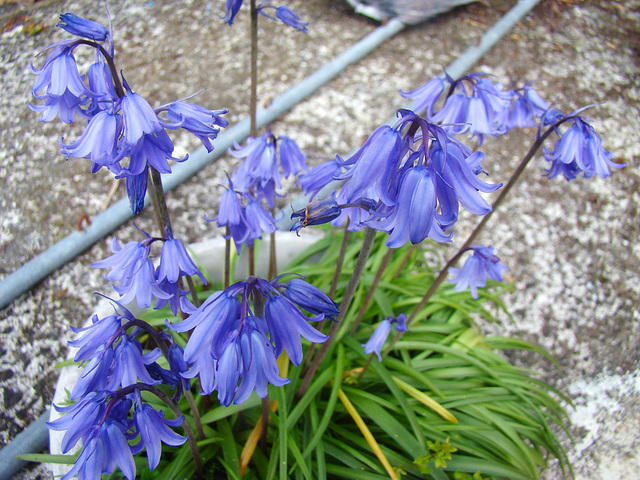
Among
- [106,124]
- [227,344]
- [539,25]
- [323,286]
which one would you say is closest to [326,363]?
[323,286]

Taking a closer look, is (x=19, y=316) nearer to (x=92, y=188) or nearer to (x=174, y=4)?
(x=92, y=188)

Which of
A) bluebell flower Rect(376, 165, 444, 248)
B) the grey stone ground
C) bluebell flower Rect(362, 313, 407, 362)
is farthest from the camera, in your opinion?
the grey stone ground

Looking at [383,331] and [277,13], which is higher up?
[277,13]

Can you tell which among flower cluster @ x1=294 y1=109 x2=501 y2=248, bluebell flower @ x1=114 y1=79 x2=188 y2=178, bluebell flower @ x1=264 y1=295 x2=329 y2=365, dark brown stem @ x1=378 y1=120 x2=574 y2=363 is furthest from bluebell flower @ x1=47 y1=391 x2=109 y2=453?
dark brown stem @ x1=378 y1=120 x2=574 y2=363

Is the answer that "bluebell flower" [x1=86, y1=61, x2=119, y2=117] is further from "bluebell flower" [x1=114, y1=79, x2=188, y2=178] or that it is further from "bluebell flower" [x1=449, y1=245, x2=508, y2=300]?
"bluebell flower" [x1=449, y1=245, x2=508, y2=300]

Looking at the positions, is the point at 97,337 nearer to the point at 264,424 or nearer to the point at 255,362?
the point at 255,362

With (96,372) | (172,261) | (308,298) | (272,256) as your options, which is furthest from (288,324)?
(272,256)
